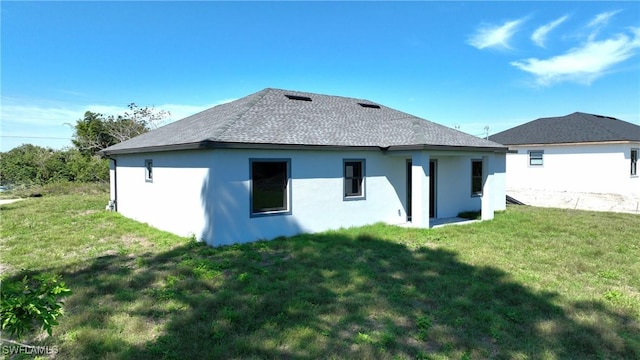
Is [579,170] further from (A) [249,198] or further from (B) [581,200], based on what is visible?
(A) [249,198]

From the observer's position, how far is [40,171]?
28.1 m

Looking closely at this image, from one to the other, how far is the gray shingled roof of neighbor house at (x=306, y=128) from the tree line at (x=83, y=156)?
1418 cm

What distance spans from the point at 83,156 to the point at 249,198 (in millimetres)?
28904

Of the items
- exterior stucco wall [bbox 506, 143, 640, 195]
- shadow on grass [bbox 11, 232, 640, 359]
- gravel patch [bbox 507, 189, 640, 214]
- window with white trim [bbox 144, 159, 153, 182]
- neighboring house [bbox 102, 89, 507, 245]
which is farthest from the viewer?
exterior stucco wall [bbox 506, 143, 640, 195]

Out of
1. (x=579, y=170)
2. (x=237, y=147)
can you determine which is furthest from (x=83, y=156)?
(x=579, y=170)

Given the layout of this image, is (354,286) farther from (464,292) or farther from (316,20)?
(316,20)

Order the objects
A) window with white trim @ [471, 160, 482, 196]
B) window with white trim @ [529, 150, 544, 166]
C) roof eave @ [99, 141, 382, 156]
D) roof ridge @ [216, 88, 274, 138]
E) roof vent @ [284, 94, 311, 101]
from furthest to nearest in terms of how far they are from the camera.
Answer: window with white trim @ [529, 150, 544, 166] → window with white trim @ [471, 160, 482, 196] → roof vent @ [284, 94, 311, 101] → roof ridge @ [216, 88, 274, 138] → roof eave @ [99, 141, 382, 156]

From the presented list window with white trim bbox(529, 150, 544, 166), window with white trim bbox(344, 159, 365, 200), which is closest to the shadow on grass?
window with white trim bbox(344, 159, 365, 200)

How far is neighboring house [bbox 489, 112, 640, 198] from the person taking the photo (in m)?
17.8

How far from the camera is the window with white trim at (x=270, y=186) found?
9.01 metres

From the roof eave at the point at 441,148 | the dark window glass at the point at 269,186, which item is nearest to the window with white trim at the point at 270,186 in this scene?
the dark window glass at the point at 269,186

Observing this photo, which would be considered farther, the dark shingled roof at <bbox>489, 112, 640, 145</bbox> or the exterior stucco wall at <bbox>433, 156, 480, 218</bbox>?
the dark shingled roof at <bbox>489, 112, 640, 145</bbox>

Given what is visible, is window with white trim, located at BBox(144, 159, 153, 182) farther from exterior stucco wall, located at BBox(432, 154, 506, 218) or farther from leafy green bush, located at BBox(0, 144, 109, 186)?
leafy green bush, located at BBox(0, 144, 109, 186)

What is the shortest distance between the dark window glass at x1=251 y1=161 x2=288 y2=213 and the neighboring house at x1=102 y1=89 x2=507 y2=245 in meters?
0.03
